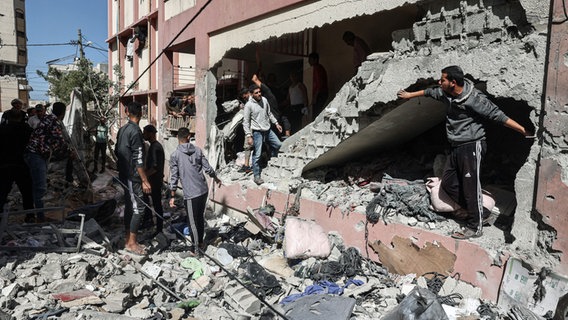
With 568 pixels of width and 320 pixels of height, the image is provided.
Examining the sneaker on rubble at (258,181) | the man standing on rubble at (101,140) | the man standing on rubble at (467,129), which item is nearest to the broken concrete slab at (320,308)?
the man standing on rubble at (467,129)

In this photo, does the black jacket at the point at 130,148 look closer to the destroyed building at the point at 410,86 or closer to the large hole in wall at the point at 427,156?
the destroyed building at the point at 410,86

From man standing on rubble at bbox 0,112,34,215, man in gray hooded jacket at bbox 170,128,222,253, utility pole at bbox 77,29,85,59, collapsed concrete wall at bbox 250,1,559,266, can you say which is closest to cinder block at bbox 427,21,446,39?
collapsed concrete wall at bbox 250,1,559,266

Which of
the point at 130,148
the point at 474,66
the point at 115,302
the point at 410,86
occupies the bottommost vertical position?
the point at 115,302

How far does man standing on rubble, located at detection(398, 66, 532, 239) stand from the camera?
12.2ft

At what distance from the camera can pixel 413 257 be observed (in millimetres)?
4250

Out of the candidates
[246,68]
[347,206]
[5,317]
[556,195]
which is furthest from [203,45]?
[556,195]

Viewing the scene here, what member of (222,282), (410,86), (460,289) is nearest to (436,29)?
(410,86)

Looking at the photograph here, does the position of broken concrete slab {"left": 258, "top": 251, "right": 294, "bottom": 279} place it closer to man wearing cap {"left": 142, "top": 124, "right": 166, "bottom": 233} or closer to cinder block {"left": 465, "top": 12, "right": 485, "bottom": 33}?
man wearing cap {"left": 142, "top": 124, "right": 166, "bottom": 233}

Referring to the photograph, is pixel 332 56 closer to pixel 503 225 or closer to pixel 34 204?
pixel 503 225

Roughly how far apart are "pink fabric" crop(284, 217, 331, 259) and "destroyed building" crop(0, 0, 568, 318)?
0.30m

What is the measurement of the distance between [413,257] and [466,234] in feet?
2.04

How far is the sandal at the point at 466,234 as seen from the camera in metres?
3.87

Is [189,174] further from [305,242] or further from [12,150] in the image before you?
[12,150]

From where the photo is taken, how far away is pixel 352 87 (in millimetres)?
5422
